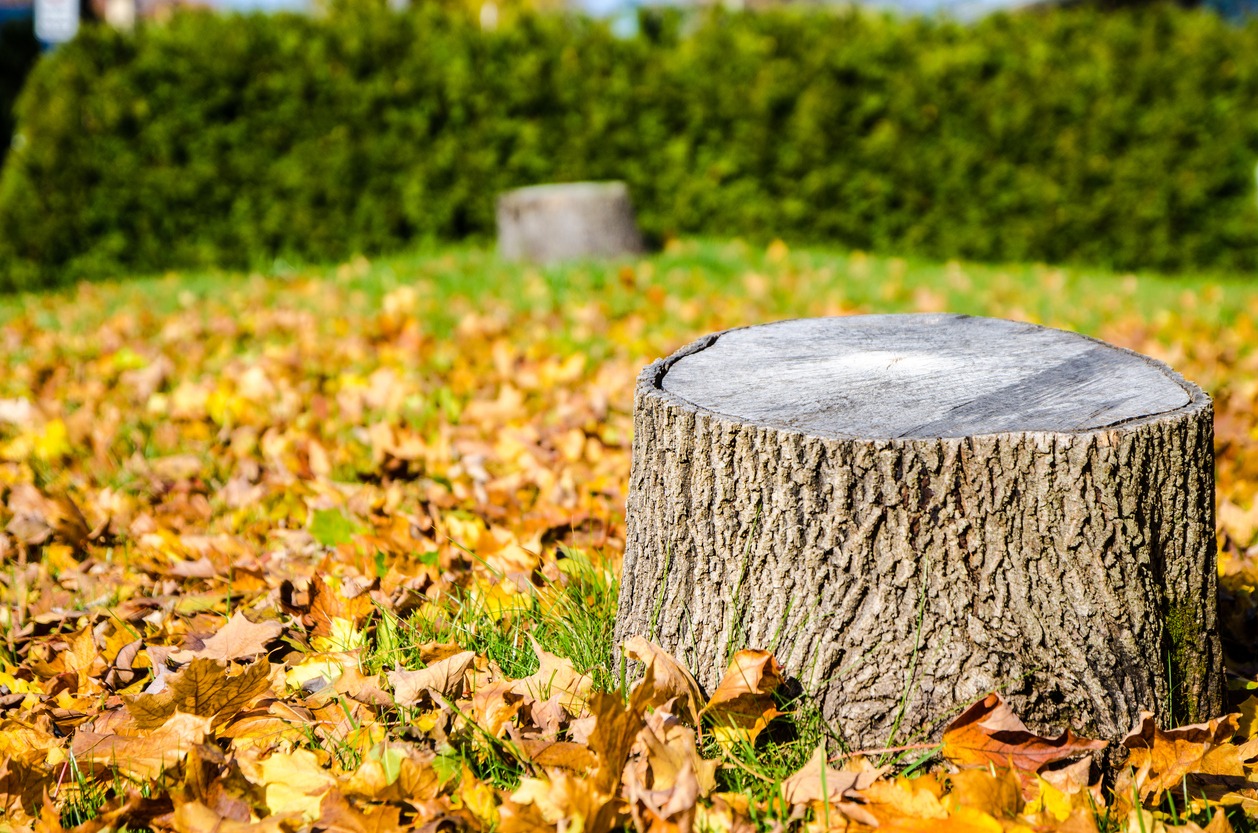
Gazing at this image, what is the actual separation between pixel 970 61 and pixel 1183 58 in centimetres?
170

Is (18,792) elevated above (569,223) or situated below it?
below

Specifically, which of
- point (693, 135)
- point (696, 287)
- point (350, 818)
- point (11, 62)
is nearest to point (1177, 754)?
point (350, 818)

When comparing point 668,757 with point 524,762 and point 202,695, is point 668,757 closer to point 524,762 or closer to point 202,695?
point 524,762

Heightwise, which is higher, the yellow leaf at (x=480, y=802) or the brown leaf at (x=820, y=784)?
the yellow leaf at (x=480, y=802)

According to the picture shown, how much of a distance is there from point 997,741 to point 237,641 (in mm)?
1253

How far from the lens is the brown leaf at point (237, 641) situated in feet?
5.54

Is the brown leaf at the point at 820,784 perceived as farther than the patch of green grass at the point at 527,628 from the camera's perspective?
No

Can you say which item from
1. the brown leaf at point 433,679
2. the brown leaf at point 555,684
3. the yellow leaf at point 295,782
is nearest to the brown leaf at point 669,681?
the brown leaf at point 555,684

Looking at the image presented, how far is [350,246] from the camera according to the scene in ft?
25.4

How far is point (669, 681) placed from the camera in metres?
1.50

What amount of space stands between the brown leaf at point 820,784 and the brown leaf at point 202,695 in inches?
32.2

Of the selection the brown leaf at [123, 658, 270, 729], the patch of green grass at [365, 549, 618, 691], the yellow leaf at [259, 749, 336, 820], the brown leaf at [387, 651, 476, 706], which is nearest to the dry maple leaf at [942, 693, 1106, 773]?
the patch of green grass at [365, 549, 618, 691]

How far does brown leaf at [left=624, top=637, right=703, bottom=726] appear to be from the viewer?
149 cm

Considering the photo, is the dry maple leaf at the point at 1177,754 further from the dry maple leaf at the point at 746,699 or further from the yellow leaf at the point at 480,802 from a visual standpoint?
the yellow leaf at the point at 480,802
